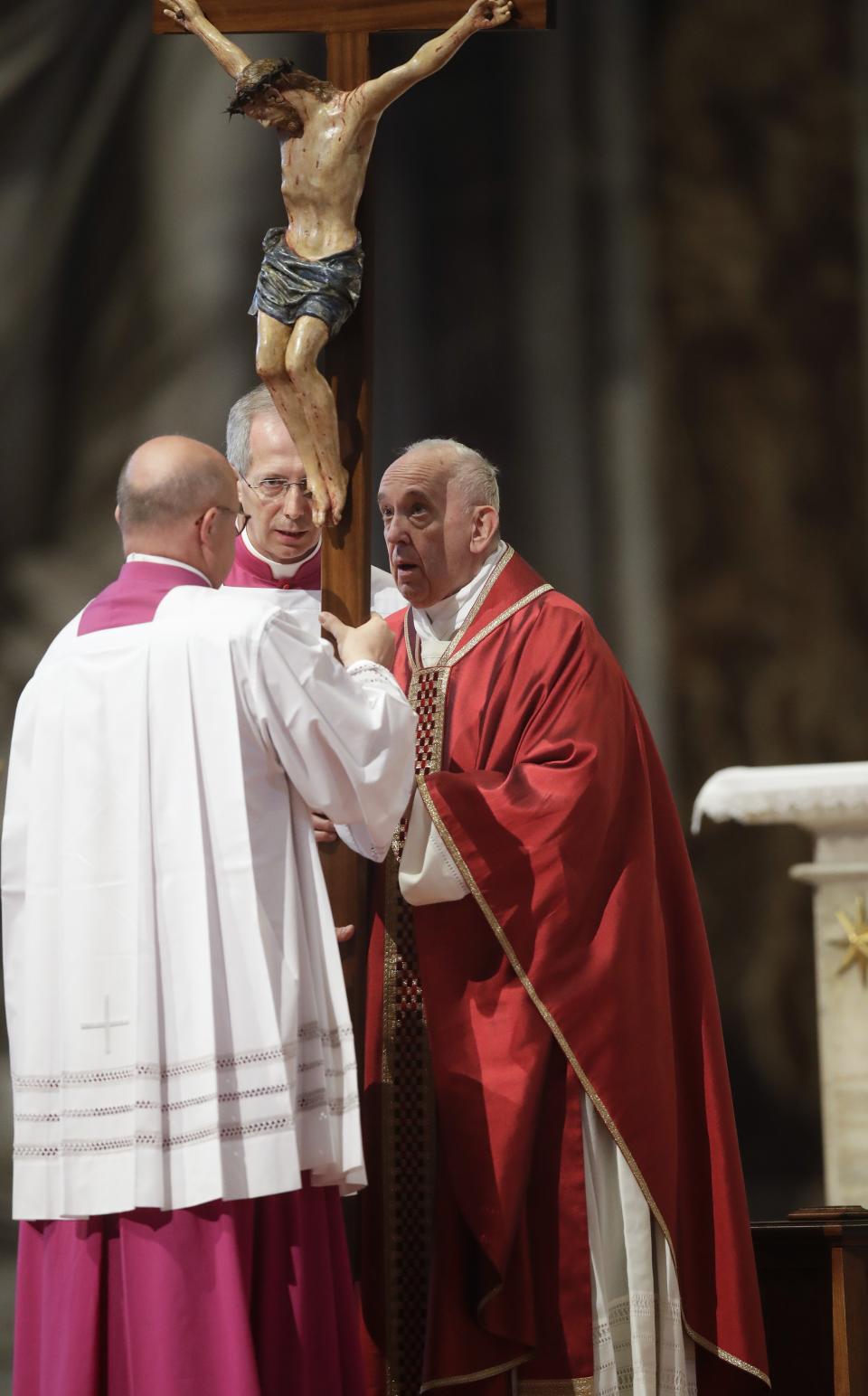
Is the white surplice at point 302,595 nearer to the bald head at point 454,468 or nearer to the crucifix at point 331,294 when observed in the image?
the bald head at point 454,468

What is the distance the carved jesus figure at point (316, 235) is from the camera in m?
3.79

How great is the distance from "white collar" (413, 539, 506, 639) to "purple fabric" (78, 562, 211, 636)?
2.81 ft

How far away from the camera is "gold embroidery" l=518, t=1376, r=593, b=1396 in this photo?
12.0 ft

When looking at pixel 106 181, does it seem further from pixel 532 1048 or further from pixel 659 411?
pixel 532 1048

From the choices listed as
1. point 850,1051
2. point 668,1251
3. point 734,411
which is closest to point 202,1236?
point 668,1251

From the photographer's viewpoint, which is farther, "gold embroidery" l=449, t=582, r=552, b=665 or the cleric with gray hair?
"gold embroidery" l=449, t=582, r=552, b=665

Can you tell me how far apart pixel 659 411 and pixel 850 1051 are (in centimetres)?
254

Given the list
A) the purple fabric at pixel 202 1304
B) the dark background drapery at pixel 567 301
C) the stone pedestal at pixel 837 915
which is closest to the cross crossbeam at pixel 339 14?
the stone pedestal at pixel 837 915

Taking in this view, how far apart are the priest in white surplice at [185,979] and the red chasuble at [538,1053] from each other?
0.41 metres

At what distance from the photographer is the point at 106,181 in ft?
22.4

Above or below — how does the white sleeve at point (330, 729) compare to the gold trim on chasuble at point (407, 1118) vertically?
above

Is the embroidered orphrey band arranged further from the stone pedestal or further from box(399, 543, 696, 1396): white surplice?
the stone pedestal

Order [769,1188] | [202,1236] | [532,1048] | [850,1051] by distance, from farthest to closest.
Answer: [769,1188] < [850,1051] < [532,1048] < [202,1236]

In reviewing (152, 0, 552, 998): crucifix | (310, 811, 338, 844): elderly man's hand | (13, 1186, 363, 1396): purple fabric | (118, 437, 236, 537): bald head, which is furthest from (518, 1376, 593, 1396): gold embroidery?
(118, 437, 236, 537): bald head
